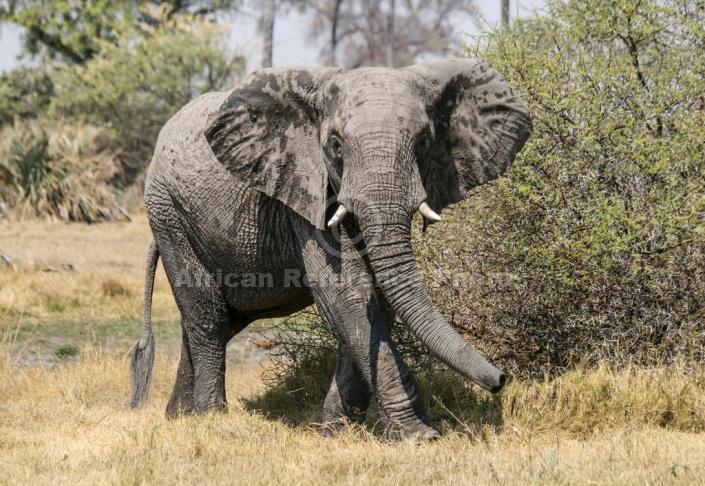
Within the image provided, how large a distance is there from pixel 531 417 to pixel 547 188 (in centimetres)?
156

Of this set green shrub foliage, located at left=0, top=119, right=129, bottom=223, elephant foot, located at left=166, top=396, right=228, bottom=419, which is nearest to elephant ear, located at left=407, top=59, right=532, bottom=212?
elephant foot, located at left=166, top=396, right=228, bottom=419

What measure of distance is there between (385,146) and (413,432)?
→ 153 centimetres

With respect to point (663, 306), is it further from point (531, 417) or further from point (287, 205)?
point (287, 205)

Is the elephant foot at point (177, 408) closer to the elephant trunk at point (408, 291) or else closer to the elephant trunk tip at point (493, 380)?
the elephant trunk at point (408, 291)

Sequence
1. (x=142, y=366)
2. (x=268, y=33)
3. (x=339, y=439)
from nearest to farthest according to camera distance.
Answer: (x=339, y=439)
(x=142, y=366)
(x=268, y=33)

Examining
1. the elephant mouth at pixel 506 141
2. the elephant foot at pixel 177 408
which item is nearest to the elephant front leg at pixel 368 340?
the elephant mouth at pixel 506 141

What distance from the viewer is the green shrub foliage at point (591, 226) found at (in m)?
6.49

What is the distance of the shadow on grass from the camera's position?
586 cm

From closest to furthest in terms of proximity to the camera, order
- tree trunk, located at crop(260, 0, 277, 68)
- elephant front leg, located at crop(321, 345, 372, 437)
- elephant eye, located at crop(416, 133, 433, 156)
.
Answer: elephant eye, located at crop(416, 133, 433, 156) → elephant front leg, located at crop(321, 345, 372, 437) → tree trunk, located at crop(260, 0, 277, 68)

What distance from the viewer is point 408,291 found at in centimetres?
491

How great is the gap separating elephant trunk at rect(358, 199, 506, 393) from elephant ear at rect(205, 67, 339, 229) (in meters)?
0.61

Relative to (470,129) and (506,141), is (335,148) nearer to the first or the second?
(470,129)

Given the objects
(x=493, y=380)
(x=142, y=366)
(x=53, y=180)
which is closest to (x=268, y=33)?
(x=53, y=180)

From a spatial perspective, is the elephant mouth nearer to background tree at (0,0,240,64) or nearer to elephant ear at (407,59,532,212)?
elephant ear at (407,59,532,212)
